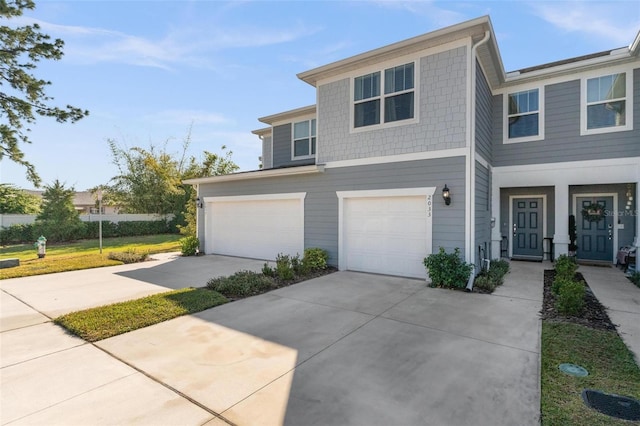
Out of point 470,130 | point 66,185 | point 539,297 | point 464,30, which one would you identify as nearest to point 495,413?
point 539,297

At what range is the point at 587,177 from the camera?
28.6 feet

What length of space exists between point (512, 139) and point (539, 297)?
17.7ft

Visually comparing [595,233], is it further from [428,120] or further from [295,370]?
[295,370]

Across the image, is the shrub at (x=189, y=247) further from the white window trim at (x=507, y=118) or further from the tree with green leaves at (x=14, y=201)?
the tree with green leaves at (x=14, y=201)

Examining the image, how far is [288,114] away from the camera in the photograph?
40.0 feet

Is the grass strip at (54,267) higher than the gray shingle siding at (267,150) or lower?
lower

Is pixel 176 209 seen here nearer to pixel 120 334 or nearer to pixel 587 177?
pixel 120 334

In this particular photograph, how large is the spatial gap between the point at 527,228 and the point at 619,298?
487cm

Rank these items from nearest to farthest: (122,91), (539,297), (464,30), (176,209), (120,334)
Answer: (120,334) < (539,297) < (464,30) < (122,91) < (176,209)

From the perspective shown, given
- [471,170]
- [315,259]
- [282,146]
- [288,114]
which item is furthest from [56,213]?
[471,170]

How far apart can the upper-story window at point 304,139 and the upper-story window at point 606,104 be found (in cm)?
806

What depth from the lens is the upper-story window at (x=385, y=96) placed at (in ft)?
25.5

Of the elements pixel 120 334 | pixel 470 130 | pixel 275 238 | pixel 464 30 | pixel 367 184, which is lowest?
pixel 120 334

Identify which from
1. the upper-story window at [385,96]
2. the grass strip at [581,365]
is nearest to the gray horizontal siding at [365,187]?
the upper-story window at [385,96]
